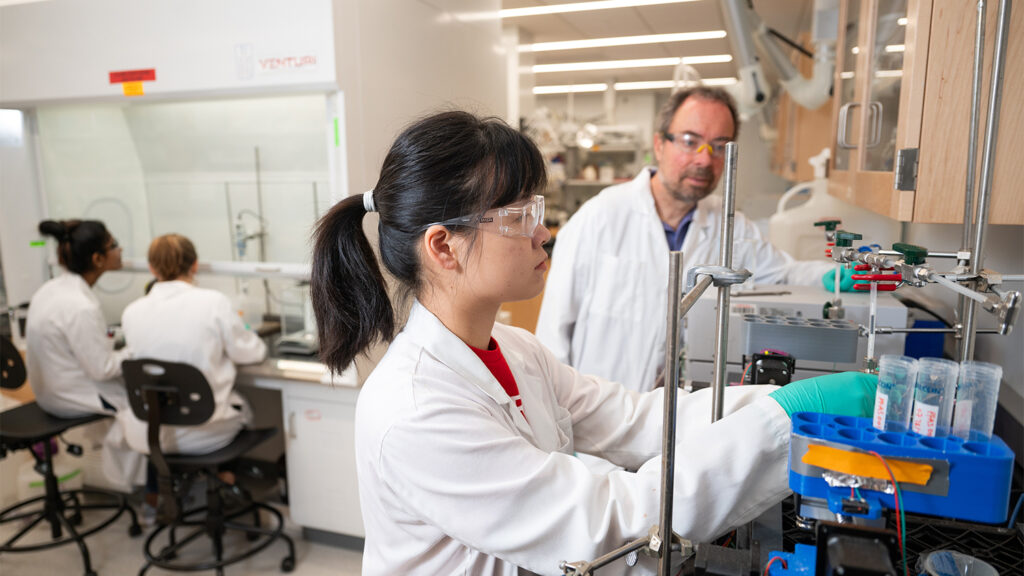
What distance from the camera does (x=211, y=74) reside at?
225 centimetres

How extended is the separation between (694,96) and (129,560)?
8.88 ft

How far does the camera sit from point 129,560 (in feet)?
8.27

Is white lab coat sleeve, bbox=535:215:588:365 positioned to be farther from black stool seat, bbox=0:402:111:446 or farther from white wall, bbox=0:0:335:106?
black stool seat, bbox=0:402:111:446

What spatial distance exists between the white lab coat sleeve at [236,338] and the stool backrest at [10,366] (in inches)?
30.0

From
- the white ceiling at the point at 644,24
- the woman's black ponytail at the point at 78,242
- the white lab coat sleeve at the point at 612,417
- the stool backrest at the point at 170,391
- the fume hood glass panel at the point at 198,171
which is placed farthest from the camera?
the white ceiling at the point at 644,24

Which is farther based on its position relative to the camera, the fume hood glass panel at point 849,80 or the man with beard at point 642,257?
the man with beard at point 642,257

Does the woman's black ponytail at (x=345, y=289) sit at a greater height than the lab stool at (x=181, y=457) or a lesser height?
greater

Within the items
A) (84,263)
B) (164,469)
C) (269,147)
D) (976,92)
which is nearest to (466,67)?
(269,147)

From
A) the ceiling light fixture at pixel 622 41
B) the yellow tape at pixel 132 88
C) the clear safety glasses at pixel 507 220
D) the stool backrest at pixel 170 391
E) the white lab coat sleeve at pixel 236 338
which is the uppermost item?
the ceiling light fixture at pixel 622 41

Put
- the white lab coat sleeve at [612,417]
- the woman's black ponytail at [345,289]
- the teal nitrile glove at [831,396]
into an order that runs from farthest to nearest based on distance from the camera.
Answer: the white lab coat sleeve at [612,417], the woman's black ponytail at [345,289], the teal nitrile glove at [831,396]

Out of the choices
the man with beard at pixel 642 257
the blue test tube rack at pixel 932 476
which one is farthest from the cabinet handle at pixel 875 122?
the blue test tube rack at pixel 932 476

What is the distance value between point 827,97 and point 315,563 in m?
2.98

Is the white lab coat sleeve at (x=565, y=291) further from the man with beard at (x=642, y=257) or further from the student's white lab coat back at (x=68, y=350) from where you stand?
the student's white lab coat back at (x=68, y=350)

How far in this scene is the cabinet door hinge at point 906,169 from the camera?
1080 mm
